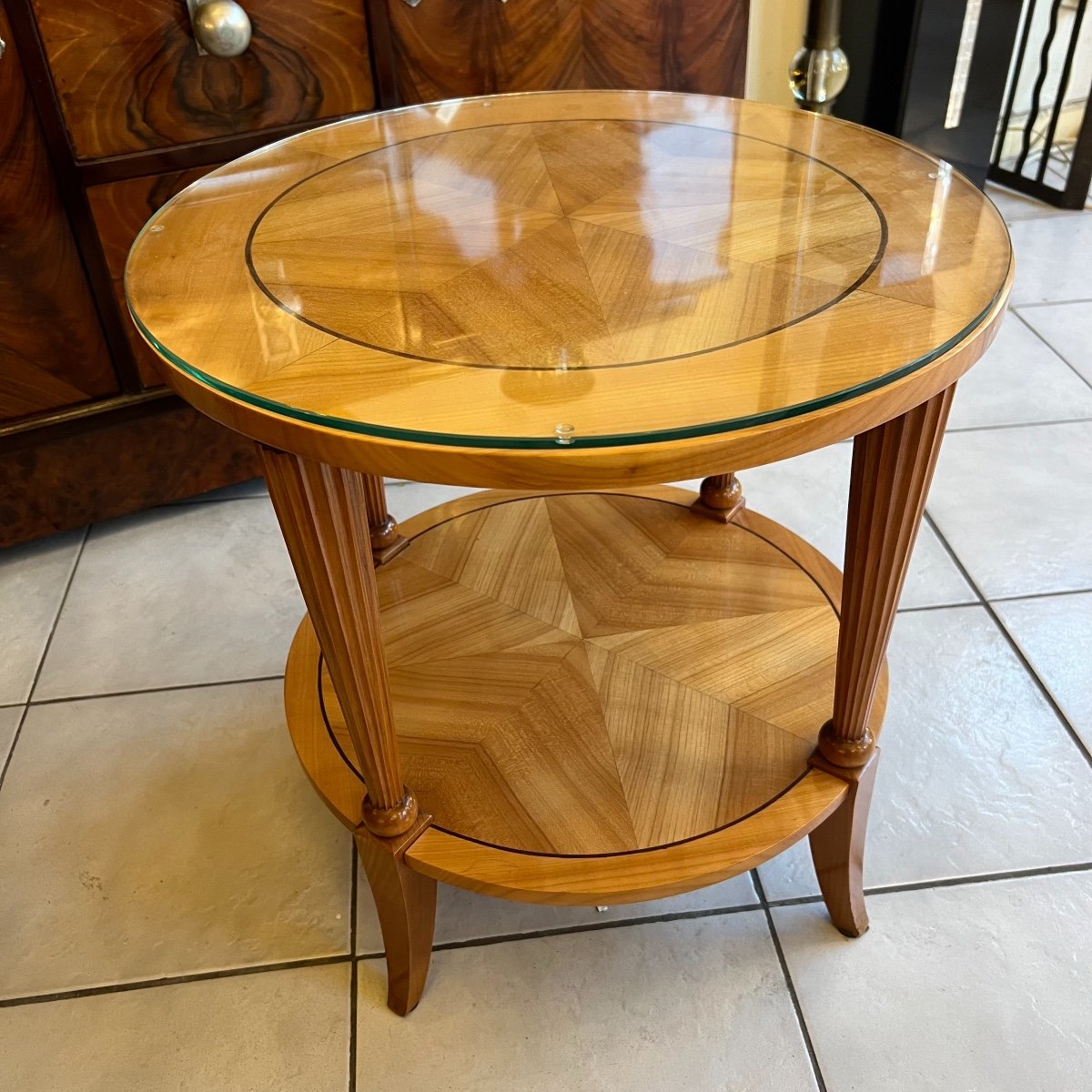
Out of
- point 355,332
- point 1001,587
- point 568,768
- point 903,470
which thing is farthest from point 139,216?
point 1001,587

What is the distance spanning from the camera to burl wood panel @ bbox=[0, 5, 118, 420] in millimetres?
1185

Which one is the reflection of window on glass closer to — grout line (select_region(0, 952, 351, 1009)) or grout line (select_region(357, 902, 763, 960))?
grout line (select_region(357, 902, 763, 960))

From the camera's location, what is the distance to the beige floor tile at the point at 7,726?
1.21 m

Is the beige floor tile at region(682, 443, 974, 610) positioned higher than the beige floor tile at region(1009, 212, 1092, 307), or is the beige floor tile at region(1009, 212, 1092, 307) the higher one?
the beige floor tile at region(1009, 212, 1092, 307)

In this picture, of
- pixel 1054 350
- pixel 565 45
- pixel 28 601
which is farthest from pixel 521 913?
pixel 1054 350

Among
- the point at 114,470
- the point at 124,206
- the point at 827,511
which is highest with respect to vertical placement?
the point at 124,206

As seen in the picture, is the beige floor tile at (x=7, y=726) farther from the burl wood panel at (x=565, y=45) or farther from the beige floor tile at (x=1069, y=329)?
the beige floor tile at (x=1069, y=329)

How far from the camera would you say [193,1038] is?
3.06 feet

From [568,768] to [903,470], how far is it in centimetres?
39

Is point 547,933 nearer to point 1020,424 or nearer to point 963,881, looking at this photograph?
point 963,881

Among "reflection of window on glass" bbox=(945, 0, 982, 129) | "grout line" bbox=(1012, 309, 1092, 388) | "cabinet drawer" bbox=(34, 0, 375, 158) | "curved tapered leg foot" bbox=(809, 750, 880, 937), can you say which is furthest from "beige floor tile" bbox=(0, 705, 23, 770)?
"reflection of window on glass" bbox=(945, 0, 982, 129)

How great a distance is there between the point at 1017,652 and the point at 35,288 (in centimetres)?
125

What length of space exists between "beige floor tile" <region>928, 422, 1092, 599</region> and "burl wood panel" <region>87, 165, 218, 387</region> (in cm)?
108

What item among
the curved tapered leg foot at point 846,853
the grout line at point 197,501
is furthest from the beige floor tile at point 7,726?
the curved tapered leg foot at point 846,853
